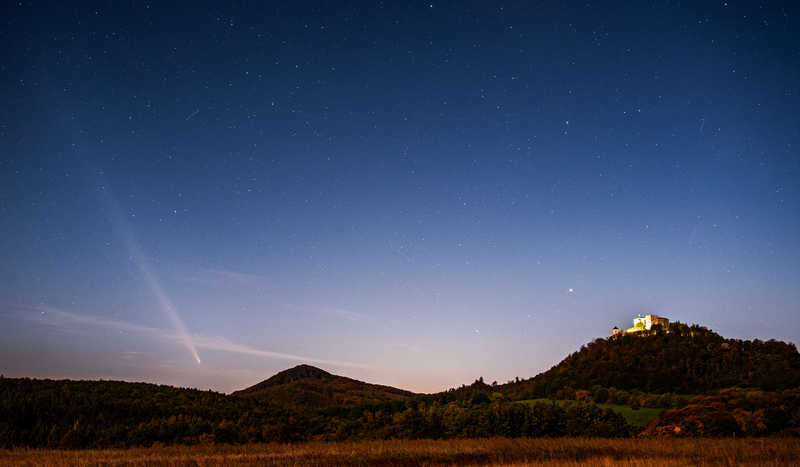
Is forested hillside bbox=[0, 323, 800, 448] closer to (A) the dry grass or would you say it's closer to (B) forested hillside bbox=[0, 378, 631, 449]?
(B) forested hillside bbox=[0, 378, 631, 449]

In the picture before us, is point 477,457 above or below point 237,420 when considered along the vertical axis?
above

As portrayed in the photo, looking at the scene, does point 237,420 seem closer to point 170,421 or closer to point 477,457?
point 170,421

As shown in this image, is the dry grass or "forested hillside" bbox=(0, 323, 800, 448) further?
"forested hillside" bbox=(0, 323, 800, 448)

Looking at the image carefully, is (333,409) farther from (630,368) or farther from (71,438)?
(630,368)

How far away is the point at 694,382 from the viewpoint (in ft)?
581

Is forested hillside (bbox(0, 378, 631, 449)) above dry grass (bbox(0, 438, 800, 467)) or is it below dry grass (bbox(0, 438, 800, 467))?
below

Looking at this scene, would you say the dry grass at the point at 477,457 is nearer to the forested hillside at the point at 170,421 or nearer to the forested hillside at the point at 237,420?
the forested hillside at the point at 170,421

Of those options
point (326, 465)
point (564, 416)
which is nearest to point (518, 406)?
point (564, 416)

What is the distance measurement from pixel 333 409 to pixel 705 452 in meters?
125

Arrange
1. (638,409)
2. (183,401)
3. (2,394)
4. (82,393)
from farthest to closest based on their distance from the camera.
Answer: (638,409) → (183,401) → (82,393) → (2,394)

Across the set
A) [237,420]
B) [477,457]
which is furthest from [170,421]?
[477,457]

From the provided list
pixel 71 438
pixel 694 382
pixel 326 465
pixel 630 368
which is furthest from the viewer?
pixel 630 368

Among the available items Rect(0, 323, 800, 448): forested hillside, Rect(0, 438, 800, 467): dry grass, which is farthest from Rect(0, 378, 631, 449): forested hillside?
Rect(0, 438, 800, 467): dry grass

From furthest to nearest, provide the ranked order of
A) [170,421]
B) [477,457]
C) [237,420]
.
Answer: [237,420] < [170,421] < [477,457]
